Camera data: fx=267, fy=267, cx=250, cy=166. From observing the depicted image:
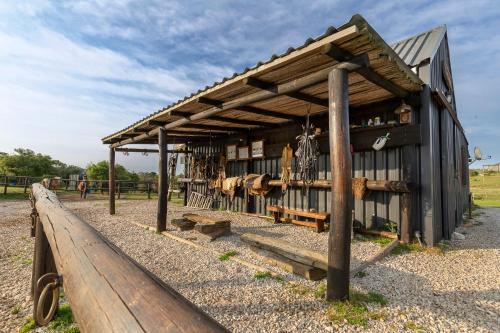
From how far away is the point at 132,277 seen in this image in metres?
1.31

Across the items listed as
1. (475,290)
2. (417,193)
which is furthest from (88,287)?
(417,193)

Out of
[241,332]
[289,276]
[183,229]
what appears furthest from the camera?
[183,229]

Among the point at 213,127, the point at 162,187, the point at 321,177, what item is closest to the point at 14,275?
the point at 162,187

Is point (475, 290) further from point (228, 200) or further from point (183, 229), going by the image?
point (228, 200)

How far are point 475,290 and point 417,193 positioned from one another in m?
2.64

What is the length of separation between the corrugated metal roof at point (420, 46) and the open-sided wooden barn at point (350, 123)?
39 millimetres

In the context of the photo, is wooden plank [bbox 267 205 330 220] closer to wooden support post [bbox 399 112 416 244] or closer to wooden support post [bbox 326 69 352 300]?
wooden support post [bbox 399 112 416 244]

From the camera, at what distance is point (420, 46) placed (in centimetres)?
752

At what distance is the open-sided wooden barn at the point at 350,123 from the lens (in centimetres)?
347

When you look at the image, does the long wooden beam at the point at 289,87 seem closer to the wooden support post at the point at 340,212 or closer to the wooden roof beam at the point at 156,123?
the wooden support post at the point at 340,212

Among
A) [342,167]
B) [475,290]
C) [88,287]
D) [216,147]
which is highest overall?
[216,147]

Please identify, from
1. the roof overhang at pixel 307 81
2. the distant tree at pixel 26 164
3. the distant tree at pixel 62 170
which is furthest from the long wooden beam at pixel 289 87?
the distant tree at pixel 62 170

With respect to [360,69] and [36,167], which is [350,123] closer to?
Result: [360,69]

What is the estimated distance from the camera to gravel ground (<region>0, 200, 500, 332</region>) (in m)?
2.99
